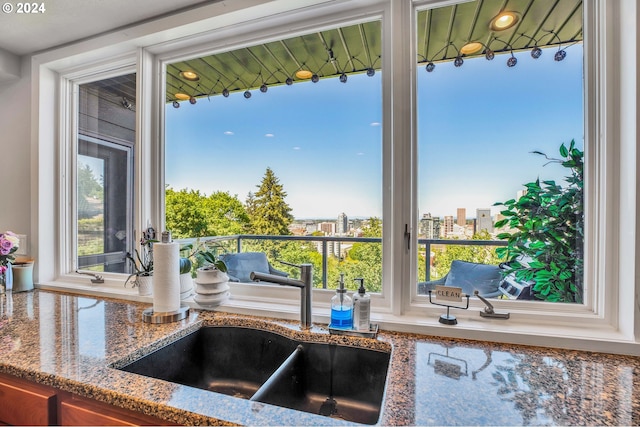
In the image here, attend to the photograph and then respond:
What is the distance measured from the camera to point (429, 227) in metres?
1.28

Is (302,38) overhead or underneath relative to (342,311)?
overhead

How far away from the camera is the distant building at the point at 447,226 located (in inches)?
Result: 49.8

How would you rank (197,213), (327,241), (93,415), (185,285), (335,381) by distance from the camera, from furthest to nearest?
(197,213) → (327,241) → (185,285) → (335,381) → (93,415)

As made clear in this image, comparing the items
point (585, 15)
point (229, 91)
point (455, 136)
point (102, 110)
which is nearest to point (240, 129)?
point (229, 91)

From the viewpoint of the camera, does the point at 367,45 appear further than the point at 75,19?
No

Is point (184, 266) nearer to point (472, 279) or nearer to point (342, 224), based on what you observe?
point (342, 224)

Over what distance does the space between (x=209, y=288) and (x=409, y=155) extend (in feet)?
3.48

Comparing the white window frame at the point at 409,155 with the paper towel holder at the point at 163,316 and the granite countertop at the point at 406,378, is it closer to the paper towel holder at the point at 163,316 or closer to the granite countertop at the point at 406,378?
the granite countertop at the point at 406,378

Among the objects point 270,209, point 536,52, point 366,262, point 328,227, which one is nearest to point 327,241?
point 328,227

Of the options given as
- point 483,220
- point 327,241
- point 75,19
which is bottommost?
point 327,241

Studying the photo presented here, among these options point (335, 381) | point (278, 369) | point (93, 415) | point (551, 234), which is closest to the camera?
point (93, 415)

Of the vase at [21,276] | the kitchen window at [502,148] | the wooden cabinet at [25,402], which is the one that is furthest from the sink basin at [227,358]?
the vase at [21,276]

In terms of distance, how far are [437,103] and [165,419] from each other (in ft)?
4.60

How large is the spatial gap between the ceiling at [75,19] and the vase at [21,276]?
129 centimetres
